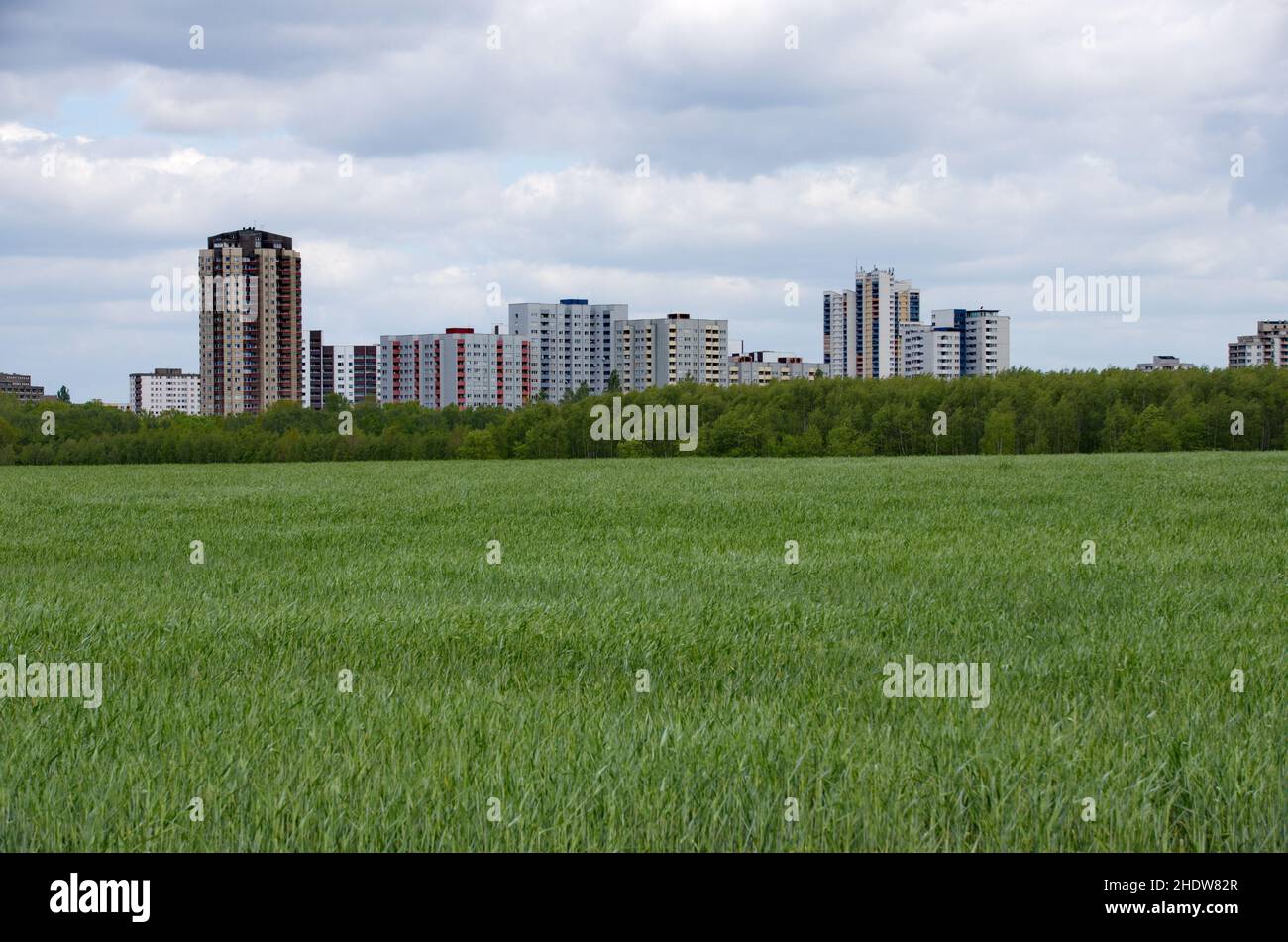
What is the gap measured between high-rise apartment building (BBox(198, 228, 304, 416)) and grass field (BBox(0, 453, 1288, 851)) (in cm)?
17553

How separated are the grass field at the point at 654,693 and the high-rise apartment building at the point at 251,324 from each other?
176 m

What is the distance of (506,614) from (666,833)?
5.46 m

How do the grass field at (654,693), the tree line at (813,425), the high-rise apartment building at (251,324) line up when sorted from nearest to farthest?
the grass field at (654,693) < the tree line at (813,425) < the high-rise apartment building at (251,324)

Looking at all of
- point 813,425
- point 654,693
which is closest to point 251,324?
point 813,425

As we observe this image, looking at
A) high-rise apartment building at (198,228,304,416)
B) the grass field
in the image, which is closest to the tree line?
high-rise apartment building at (198,228,304,416)

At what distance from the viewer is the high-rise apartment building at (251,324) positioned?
17925 centimetres

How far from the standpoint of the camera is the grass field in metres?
4.54

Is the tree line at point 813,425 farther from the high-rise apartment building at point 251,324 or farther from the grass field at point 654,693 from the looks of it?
the grass field at point 654,693

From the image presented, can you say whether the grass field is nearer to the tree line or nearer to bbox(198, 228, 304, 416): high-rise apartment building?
the tree line

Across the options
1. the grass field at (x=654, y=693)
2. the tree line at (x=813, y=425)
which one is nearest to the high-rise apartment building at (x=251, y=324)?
the tree line at (x=813, y=425)

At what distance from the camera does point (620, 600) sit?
10508 mm

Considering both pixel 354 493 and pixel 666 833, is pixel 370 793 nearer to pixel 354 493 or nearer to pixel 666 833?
pixel 666 833

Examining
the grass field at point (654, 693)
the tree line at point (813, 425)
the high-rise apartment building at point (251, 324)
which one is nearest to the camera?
the grass field at point (654, 693)

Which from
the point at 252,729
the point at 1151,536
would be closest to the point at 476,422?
the point at 1151,536
